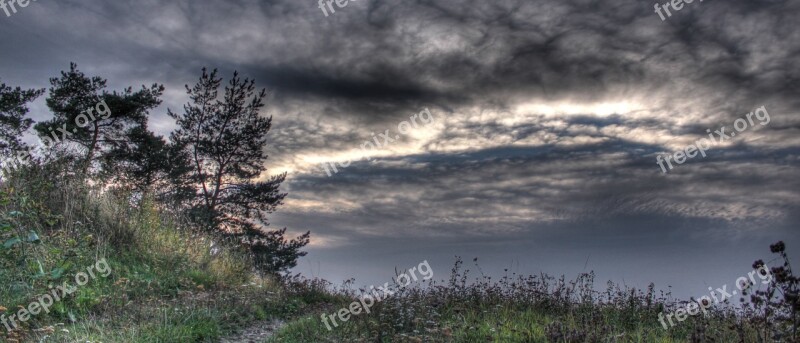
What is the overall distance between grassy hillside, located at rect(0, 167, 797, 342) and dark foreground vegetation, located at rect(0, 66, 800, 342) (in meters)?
0.04

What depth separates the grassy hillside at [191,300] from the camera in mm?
8172

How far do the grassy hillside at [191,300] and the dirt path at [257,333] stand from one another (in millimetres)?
135

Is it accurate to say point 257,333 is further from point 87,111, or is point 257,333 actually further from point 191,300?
point 87,111

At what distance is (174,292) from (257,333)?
3.09m

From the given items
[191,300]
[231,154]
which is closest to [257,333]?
[191,300]

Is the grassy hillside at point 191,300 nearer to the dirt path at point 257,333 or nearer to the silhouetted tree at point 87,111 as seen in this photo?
the dirt path at point 257,333

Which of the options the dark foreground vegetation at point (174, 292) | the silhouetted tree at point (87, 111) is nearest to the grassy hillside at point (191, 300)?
the dark foreground vegetation at point (174, 292)

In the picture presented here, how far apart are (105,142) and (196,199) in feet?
16.5

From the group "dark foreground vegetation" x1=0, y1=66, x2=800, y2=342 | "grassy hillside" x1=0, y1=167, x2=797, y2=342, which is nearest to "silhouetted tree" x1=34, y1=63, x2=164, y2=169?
"dark foreground vegetation" x1=0, y1=66, x2=800, y2=342

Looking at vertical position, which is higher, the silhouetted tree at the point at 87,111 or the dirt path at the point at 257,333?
the silhouetted tree at the point at 87,111

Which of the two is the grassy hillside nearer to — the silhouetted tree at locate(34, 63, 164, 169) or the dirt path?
the dirt path

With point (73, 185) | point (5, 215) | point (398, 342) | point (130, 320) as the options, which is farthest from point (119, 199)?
point (398, 342)

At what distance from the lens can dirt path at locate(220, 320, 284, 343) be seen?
9.60 meters

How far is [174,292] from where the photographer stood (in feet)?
40.3
